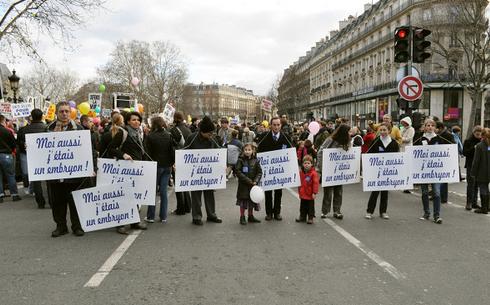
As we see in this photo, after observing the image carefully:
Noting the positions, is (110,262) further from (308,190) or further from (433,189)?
(433,189)

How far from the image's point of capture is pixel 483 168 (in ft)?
28.9

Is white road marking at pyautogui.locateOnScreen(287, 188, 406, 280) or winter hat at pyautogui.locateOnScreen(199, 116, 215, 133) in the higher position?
winter hat at pyautogui.locateOnScreen(199, 116, 215, 133)

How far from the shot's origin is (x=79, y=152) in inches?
274

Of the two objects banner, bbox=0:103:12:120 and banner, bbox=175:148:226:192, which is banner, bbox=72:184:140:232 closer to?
banner, bbox=175:148:226:192

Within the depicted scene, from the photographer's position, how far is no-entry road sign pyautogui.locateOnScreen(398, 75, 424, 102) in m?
11.7

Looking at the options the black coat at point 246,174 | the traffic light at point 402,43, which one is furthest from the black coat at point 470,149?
the black coat at point 246,174

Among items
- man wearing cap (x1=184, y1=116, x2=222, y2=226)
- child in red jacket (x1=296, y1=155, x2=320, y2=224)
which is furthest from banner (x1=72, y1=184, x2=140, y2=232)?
child in red jacket (x1=296, y1=155, x2=320, y2=224)

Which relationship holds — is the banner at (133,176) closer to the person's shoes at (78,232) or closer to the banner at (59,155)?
the banner at (59,155)

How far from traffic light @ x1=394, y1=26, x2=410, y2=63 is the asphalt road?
5049 millimetres

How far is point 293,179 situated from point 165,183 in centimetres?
236

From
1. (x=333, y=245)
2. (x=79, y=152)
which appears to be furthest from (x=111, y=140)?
(x=333, y=245)

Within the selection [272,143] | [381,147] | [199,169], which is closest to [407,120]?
[381,147]

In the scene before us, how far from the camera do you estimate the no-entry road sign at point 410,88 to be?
11.7 metres

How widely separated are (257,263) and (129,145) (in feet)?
10.4
